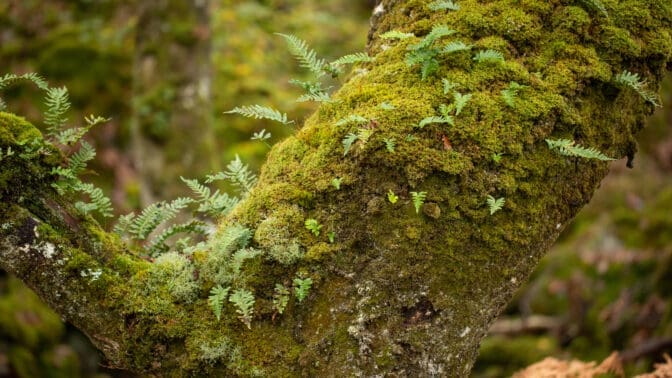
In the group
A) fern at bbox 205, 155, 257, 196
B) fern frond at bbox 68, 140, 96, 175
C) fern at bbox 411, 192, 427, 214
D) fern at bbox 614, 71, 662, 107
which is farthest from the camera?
fern at bbox 205, 155, 257, 196

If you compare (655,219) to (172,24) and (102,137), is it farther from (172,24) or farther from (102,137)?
(102,137)

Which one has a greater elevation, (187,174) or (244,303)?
(187,174)

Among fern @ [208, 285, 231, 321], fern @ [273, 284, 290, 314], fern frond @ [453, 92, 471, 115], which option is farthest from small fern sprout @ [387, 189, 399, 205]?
fern @ [208, 285, 231, 321]

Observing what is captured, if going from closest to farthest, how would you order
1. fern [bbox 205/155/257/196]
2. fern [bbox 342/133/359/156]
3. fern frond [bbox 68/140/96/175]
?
fern [bbox 342/133/359/156] → fern frond [bbox 68/140/96/175] → fern [bbox 205/155/257/196]

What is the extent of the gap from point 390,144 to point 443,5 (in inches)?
34.0

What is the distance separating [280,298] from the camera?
268cm

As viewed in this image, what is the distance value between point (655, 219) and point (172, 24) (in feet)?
22.1

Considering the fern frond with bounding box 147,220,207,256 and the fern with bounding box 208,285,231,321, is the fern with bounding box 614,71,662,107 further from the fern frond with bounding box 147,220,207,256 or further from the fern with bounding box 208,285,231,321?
the fern frond with bounding box 147,220,207,256

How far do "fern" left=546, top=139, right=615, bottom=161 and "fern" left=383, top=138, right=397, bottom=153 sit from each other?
71 cm

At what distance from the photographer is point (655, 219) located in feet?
25.0

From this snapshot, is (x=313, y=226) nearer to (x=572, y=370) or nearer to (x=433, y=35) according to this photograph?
(x=433, y=35)

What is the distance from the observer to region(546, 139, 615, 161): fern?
2.64 metres

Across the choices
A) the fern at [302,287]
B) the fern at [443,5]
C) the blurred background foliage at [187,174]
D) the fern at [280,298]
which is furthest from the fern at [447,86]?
the blurred background foliage at [187,174]

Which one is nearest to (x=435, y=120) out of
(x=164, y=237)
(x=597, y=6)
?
(x=597, y=6)
